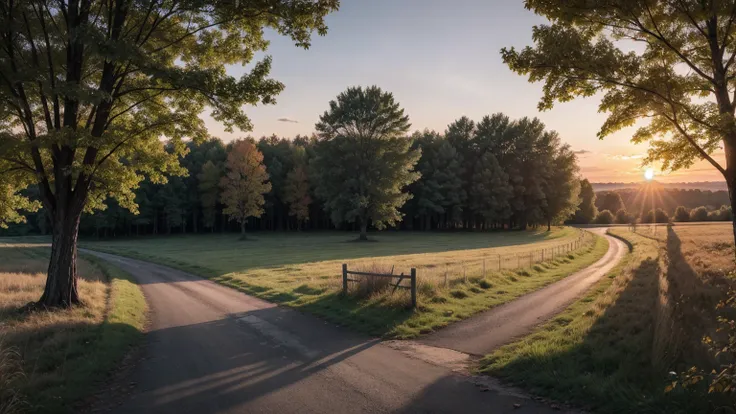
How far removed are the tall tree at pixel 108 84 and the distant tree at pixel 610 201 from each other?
15592cm

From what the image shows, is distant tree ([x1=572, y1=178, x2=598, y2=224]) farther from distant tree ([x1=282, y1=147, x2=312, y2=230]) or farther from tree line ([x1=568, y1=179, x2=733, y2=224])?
distant tree ([x1=282, y1=147, x2=312, y2=230])

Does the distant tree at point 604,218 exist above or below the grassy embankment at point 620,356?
above

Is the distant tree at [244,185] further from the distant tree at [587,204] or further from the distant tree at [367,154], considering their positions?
the distant tree at [587,204]

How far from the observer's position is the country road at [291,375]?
22.7 feet

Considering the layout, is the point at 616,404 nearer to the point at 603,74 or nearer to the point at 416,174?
the point at 603,74

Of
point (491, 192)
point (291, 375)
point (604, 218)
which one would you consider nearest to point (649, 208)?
point (604, 218)

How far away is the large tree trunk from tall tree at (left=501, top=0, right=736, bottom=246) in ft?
48.4

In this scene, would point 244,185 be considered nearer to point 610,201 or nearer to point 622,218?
point 622,218

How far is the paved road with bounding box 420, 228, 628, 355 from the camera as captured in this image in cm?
1046

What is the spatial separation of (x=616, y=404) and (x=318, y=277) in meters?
16.6

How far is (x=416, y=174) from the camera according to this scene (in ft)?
180

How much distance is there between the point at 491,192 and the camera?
2980 inches

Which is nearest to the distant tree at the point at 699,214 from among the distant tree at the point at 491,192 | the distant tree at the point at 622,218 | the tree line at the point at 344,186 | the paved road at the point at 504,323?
the distant tree at the point at 622,218

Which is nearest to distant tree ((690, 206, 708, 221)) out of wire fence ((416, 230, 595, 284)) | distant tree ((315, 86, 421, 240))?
wire fence ((416, 230, 595, 284))
